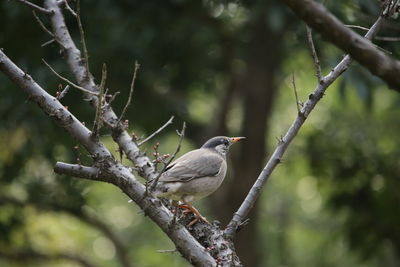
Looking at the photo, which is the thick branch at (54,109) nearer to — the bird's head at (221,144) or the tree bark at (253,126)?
the bird's head at (221,144)

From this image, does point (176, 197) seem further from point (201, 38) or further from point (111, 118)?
point (201, 38)

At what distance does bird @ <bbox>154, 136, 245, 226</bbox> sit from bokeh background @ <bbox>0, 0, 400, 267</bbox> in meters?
2.20

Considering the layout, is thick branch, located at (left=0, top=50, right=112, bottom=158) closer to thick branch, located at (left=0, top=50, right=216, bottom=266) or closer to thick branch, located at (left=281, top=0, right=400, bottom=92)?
thick branch, located at (left=0, top=50, right=216, bottom=266)

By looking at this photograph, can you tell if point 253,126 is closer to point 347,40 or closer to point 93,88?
point 93,88

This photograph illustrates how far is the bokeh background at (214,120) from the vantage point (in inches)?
355

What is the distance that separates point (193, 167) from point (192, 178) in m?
0.23

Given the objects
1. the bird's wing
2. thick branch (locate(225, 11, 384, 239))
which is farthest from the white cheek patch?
thick branch (locate(225, 11, 384, 239))

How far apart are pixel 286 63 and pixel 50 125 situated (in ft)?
17.8

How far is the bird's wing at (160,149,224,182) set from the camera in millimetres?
6023

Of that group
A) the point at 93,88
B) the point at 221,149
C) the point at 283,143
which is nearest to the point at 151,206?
the point at 283,143

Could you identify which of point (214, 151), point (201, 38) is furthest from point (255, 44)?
point (214, 151)

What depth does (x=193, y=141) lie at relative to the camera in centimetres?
1165

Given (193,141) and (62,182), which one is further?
(193,141)

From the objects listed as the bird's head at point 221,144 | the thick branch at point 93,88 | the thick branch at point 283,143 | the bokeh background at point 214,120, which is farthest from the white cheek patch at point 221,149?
the thick branch at point 283,143
